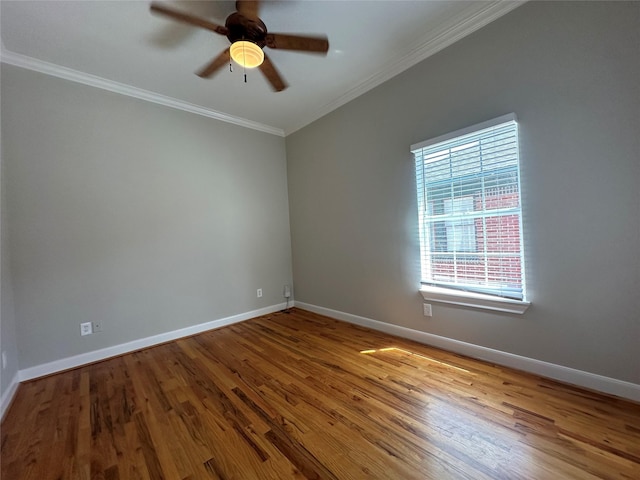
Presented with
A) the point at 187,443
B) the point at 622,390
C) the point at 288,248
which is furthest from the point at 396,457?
the point at 288,248

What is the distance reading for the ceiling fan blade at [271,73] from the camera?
1984 millimetres

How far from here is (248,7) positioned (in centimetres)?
164

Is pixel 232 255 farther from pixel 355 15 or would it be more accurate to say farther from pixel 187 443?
pixel 355 15

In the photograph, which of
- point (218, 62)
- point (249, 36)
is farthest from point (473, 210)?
point (218, 62)

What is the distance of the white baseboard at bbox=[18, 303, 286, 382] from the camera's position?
2233 millimetres

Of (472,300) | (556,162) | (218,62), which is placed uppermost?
(218,62)

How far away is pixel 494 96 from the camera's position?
2004 mm

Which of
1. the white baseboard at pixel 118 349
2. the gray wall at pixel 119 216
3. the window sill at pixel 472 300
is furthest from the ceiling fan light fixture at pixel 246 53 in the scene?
the white baseboard at pixel 118 349

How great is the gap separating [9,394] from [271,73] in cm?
321

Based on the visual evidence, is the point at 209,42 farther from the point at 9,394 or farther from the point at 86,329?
the point at 9,394

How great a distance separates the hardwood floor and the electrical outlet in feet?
1.12

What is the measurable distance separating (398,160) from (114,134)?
118 inches

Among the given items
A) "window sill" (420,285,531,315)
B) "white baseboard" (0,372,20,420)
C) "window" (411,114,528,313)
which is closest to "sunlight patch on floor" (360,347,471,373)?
"window sill" (420,285,531,315)

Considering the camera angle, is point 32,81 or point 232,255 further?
point 232,255
